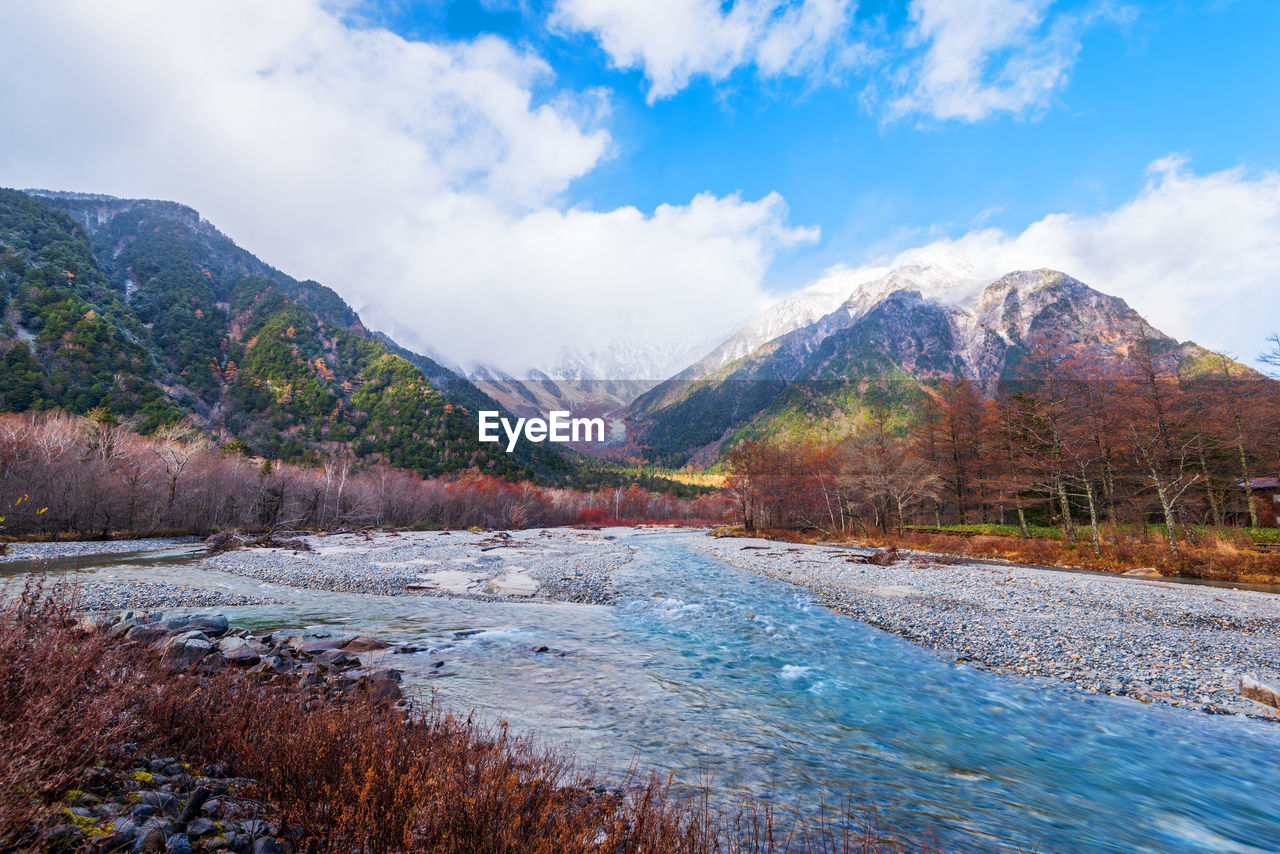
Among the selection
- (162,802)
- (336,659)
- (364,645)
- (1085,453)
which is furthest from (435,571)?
(1085,453)

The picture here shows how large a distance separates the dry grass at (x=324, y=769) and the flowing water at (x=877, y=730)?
1.24 m

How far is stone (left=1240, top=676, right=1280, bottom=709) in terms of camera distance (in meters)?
9.08

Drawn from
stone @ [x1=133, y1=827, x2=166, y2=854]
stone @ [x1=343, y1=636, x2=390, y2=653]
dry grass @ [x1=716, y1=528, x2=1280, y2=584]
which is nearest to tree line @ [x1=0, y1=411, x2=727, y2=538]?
stone @ [x1=343, y1=636, x2=390, y2=653]

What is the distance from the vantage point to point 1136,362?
3023 centimetres

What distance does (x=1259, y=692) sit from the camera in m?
9.33

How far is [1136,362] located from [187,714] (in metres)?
44.6

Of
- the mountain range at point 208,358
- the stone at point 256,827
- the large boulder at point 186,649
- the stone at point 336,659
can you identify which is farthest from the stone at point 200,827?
the mountain range at point 208,358

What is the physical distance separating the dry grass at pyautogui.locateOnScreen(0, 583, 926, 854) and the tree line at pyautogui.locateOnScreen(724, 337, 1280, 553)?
35.0 m

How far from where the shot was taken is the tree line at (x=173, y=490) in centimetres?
3847

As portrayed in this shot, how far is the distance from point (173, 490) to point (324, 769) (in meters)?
60.8

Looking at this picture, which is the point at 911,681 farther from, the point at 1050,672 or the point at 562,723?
the point at 562,723

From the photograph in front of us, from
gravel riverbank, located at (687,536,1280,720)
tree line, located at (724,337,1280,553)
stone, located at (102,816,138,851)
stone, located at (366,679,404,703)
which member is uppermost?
tree line, located at (724,337,1280,553)

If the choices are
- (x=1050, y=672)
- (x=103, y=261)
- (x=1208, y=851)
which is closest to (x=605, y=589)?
(x=1050, y=672)

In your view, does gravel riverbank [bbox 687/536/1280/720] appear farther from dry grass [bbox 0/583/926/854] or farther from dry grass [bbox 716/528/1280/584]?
dry grass [bbox 0/583/926/854]
